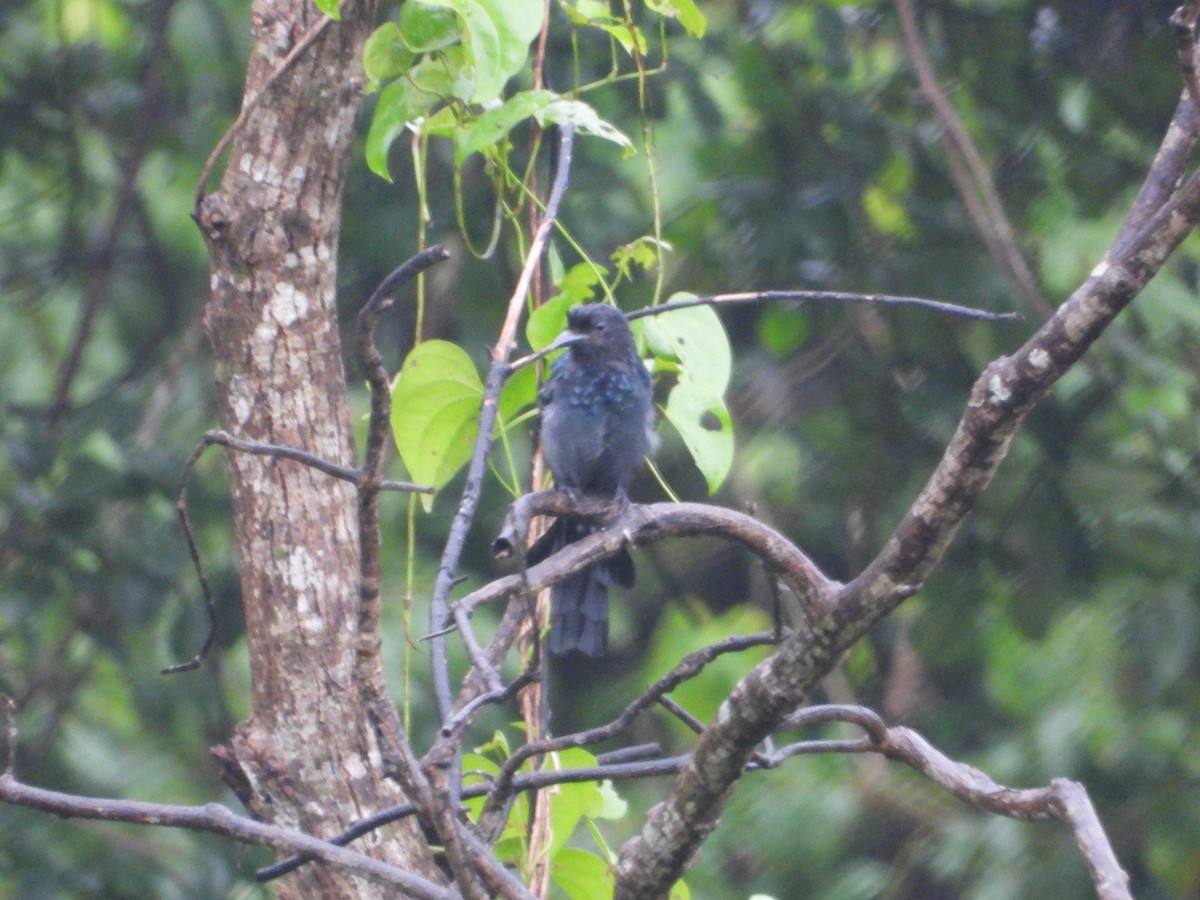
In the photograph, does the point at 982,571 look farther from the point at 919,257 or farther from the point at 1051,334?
the point at 1051,334

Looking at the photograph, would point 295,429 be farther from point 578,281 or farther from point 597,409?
point 597,409

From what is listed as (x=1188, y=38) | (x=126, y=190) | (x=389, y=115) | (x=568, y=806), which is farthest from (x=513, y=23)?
(x=126, y=190)

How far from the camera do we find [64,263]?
3996 mm

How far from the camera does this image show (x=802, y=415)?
12.6ft

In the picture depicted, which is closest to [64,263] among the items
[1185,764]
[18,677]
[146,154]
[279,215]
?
[146,154]

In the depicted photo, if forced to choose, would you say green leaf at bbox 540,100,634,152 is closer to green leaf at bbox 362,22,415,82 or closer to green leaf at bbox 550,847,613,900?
green leaf at bbox 362,22,415,82

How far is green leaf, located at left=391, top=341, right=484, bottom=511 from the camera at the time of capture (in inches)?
81.5

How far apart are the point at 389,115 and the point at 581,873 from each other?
118 cm

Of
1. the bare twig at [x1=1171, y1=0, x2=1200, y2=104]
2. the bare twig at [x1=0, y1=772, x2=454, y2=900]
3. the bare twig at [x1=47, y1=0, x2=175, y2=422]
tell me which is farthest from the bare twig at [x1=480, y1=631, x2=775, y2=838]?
the bare twig at [x1=47, y1=0, x2=175, y2=422]

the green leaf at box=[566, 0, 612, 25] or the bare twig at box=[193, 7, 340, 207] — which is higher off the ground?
the green leaf at box=[566, 0, 612, 25]

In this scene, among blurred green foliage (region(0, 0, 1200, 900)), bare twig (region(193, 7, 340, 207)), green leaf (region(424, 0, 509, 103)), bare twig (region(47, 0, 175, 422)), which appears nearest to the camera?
green leaf (region(424, 0, 509, 103))

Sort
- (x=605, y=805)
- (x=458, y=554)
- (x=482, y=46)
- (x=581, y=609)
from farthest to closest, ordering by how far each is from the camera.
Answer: (x=581, y=609), (x=605, y=805), (x=482, y=46), (x=458, y=554)

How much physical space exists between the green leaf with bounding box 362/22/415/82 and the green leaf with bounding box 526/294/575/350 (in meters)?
0.42

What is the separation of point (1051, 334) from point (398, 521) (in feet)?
9.17
